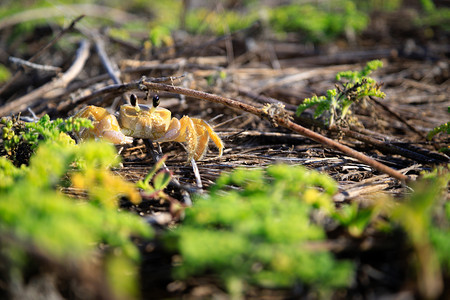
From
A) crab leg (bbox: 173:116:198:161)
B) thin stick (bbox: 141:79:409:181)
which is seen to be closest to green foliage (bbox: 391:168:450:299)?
thin stick (bbox: 141:79:409:181)

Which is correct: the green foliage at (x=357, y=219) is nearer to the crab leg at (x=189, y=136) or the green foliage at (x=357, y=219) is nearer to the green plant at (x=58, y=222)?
the green plant at (x=58, y=222)

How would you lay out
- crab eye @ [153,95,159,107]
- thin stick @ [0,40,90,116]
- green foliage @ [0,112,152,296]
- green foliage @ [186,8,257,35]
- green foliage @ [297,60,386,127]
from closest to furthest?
1. green foliage @ [0,112,152,296]
2. green foliage @ [297,60,386,127]
3. crab eye @ [153,95,159,107]
4. thin stick @ [0,40,90,116]
5. green foliage @ [186,8,257,35]

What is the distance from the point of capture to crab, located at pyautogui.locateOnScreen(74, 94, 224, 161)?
108 inches

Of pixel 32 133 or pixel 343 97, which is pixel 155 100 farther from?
pixel 343 97

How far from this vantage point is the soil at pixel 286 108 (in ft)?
5.10

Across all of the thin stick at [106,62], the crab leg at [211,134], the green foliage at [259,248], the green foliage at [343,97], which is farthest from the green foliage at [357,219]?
the thin stick at [106,62]

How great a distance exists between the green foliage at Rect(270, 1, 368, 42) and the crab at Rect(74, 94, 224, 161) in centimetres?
351

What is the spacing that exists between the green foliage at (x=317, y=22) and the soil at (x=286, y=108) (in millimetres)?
181

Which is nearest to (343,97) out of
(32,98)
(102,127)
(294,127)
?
(294,127)

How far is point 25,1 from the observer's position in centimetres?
686

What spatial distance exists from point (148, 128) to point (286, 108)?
4.62 feet

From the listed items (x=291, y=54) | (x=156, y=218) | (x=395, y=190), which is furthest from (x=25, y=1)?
(x=395, y=190)

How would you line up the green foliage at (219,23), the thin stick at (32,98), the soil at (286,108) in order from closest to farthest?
the soil at (286,108)
the thin stick at (32,98)
the green foliage at (219,23)

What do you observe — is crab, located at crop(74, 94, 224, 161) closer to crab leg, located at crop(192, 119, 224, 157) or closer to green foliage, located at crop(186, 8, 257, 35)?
crab leg, located at crop(192, 119, 224, 157)
